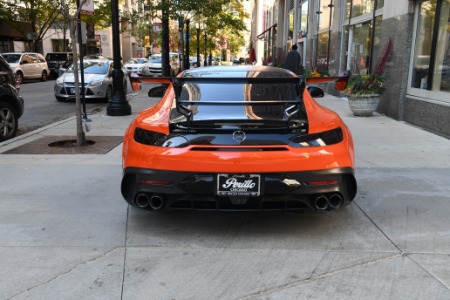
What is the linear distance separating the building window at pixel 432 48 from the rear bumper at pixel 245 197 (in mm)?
6068

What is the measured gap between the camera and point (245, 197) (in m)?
3.66

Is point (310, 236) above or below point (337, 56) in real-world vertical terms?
below

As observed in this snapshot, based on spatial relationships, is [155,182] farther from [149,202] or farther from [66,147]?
[66,147]

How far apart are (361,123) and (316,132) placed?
6.57 metres

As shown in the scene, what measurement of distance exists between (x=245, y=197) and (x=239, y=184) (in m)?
0.13

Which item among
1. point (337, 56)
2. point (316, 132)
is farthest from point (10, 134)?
point (337, 56)

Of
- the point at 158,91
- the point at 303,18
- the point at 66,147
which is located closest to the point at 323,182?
the point at 158,91

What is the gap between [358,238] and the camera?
3.95 metres

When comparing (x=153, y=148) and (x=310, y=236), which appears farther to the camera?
(x=310, y=236)

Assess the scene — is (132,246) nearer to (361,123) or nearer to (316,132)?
(316,132)

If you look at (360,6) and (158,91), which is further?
(360,6)

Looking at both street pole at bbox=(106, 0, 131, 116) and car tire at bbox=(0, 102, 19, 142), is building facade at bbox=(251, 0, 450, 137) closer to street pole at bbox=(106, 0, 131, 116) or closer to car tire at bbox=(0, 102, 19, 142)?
street pole at bbox=(106, 0, 131, 116)

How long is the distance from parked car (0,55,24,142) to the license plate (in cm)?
611

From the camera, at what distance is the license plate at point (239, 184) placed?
3.61 metres
